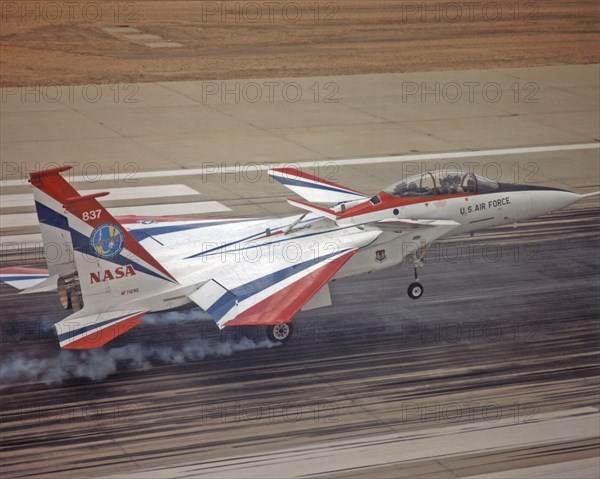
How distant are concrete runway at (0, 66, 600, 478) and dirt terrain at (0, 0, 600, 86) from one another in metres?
18.0

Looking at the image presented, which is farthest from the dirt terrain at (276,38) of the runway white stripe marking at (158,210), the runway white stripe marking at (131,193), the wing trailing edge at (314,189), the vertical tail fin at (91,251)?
the vertical tail fin at (91,251)

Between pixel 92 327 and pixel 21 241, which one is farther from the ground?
pixel 92 327

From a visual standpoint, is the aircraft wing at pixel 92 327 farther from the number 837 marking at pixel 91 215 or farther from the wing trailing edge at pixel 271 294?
the number 837 marking at pixel 91 215

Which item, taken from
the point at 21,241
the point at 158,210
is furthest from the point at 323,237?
the point at 21,241

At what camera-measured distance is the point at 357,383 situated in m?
20.2

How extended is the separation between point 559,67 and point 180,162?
21201mm

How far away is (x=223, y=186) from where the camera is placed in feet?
106

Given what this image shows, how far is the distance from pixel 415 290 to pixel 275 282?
4042 millimetres

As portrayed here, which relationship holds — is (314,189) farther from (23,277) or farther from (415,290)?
(23,277)

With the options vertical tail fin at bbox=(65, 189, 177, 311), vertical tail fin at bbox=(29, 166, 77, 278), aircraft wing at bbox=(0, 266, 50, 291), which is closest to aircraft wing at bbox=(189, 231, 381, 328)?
vertical tail fin at bbox=(65, 189, 177, 311)

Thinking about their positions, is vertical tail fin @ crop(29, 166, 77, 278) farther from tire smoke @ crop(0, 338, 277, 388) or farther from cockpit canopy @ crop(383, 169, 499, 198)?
cockpit canopy @ crop(383, 169, 499, 198)

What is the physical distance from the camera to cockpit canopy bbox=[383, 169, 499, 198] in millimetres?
23453

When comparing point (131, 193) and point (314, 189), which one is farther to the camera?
point (131, 193)

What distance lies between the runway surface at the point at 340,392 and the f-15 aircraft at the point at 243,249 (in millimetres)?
1088
